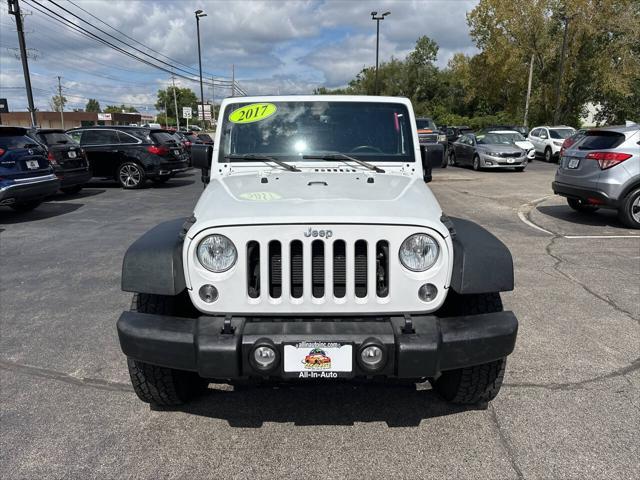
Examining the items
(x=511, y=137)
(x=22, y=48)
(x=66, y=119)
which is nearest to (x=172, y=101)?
(x=66, y=119)

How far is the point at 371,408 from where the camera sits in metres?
3.13

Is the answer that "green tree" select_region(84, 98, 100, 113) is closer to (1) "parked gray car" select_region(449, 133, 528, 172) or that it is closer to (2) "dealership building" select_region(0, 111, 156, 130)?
(2) "dealership building" select_region(0, 111, 156, 130)

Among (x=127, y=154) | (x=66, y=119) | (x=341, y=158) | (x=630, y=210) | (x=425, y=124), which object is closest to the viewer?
(x=341, y=158)

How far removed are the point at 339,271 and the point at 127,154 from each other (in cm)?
1268

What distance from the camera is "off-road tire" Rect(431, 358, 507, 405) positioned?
9.50 ft

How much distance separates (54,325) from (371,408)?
3008 millimetres

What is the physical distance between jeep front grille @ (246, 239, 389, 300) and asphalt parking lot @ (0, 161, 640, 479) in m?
0.89

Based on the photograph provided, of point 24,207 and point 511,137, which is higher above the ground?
point 511,137

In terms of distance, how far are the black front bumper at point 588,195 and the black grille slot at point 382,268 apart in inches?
276

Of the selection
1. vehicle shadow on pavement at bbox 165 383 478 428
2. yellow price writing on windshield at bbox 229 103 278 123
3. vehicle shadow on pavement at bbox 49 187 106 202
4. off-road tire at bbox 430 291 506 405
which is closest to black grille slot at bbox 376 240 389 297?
off-road tire at bbox 430 291 506 405

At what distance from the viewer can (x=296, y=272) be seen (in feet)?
8.59

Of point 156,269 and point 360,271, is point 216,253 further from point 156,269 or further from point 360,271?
point 360,271

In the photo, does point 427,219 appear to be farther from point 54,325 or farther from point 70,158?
point 70,158

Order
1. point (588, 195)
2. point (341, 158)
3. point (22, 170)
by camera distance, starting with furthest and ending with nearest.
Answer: point (22, 170) < point (588, 195) < point (341, 158)
